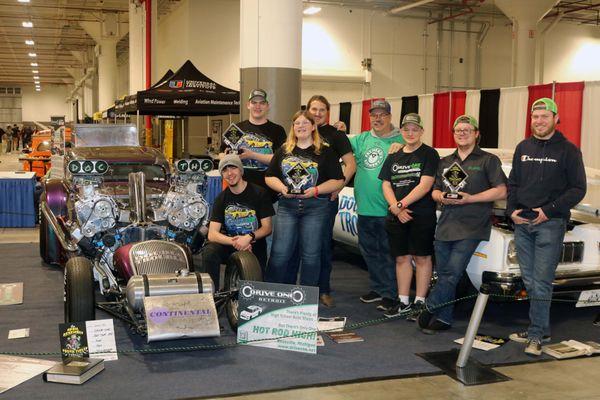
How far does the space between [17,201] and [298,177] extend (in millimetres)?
7583

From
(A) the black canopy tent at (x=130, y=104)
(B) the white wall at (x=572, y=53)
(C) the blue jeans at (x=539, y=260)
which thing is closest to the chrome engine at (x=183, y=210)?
(C) the blue jeans at (x=539, y=260)

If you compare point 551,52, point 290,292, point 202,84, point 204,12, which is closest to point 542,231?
point 290,292

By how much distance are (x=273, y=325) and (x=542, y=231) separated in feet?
6.95

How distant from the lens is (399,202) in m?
5.90

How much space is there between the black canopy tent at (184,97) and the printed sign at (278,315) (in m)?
9.70

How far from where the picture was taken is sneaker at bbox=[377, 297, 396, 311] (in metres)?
6.47

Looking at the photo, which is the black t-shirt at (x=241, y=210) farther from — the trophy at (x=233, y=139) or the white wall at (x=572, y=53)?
the white wall at (x=572, y=53)

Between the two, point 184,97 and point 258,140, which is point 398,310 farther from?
point 184,97

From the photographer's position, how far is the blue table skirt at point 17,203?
11719 millimetres

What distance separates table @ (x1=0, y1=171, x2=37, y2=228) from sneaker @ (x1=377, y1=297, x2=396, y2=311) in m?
7.50

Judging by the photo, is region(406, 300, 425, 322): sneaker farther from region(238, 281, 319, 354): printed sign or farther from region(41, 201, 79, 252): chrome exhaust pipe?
region(41, 201, 79, 252): chrome exhaust pipe

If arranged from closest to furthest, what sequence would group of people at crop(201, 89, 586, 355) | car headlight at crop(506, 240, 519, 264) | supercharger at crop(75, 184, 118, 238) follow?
group of people at crop(201, 89, 586, 355)
car headlight at crop(506, 240, 519, 264)
supercharger at crop(75, 184, 118, 238)

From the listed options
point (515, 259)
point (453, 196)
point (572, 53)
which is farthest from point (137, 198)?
point (572, 53)

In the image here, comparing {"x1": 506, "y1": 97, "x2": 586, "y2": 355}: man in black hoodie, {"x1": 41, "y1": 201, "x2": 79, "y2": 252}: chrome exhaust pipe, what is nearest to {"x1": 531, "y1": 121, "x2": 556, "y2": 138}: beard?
{"x1": 506, "y1": 97, "x2": 586, "y2": 355}: man in black hoodie
